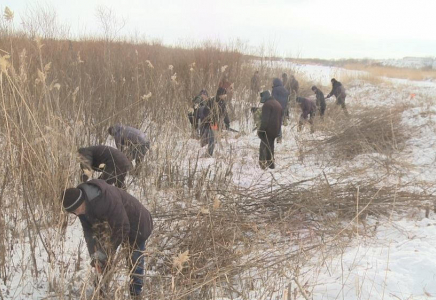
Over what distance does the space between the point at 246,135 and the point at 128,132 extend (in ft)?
14.3

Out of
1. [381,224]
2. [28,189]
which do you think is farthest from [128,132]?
[381,224]

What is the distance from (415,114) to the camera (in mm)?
8961

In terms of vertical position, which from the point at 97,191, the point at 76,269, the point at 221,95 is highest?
the point at 221,95

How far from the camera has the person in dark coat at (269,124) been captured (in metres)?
6.05

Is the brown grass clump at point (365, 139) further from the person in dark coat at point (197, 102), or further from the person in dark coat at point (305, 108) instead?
the person in dark coat at point (197, 102)

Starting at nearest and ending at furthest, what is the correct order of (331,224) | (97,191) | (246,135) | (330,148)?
1. (97,191)
2. (331,224)
3. (330,148)
4. (246,135)

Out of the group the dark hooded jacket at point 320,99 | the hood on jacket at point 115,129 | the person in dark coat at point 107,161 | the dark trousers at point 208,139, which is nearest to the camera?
the person in dark coat at point 107,161

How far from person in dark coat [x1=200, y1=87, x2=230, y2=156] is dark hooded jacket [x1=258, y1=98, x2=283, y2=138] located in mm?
776

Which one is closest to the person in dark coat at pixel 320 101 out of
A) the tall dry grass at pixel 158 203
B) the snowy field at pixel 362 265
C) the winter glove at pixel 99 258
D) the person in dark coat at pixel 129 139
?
the tall dry grass at pixel 158 203

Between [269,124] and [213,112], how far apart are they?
3.35 feet

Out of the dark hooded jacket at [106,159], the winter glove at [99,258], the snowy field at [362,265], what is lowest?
the snowy field at [362,265]

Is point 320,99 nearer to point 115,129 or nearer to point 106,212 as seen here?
point 115,129

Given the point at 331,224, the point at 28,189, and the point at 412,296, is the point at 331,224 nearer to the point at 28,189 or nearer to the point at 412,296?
the point at 412,296

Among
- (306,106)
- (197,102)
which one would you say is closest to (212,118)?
(197,102)
